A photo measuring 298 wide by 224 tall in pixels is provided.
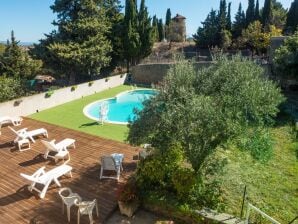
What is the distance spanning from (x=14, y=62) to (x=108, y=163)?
65.6 ft

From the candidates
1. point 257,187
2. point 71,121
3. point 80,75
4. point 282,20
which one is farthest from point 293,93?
point 282,20

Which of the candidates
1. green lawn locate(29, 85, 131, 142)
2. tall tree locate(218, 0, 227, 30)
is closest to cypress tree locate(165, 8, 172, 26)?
tall tree locate(218, 0, 227, 30)

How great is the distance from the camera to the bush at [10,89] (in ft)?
65.2

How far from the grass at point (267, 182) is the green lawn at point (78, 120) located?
16.2ft

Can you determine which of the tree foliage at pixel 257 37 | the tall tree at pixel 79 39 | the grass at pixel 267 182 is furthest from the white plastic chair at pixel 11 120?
the tree foliage at pixel 257 37

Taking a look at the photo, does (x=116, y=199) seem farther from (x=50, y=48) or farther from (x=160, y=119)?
(x=50, y=48)

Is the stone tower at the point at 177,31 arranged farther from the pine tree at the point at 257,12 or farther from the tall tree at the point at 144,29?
the tall tree at the point at 144,29

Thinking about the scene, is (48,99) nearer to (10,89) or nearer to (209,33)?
(10,89)

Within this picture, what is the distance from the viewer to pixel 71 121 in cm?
1723

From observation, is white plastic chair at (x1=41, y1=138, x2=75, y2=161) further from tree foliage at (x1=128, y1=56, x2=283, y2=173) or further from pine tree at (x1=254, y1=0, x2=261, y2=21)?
pine tree at (x1=254, y1=0, x2=261, y2=21)

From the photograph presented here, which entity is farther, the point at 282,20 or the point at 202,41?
the point at 282,20

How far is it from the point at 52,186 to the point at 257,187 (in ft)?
22.7

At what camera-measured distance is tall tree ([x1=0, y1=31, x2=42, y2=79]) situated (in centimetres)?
2553

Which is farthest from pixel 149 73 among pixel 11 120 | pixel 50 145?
pixel 50 145
